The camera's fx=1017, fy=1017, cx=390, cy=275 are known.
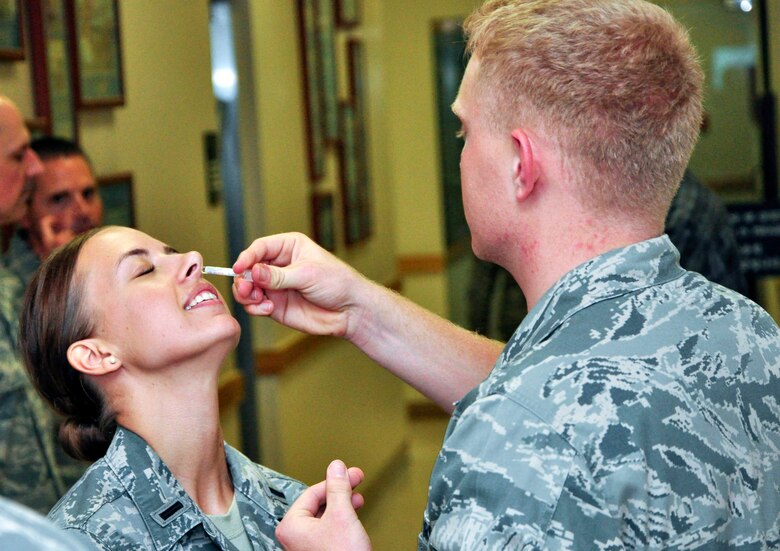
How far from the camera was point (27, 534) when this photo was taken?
597mm

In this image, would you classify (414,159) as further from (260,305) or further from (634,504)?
(634,504)

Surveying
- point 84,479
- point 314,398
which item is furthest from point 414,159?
point 84,479

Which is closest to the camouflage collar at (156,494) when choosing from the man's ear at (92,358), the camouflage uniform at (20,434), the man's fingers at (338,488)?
the man's ear at (92,358)

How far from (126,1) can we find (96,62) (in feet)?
1.14

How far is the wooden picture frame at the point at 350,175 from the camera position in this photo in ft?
18.1

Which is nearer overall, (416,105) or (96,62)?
(96,62)

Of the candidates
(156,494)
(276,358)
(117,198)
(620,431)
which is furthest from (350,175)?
(620,431)

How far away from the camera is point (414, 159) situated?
6965 mm

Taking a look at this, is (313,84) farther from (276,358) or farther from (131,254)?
(131,254)

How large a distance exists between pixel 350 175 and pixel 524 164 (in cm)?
428

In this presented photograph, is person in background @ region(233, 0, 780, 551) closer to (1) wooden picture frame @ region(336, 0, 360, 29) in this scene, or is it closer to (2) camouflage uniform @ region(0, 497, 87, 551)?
(2) camouflage uniform @ region(0, 497, 87, 551)

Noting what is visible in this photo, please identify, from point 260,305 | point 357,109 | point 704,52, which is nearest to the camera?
point 260,305

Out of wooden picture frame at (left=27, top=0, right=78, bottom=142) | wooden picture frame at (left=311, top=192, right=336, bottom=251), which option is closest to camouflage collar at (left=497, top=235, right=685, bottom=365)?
wooden picture frame at (left=27, top=0, right=78, bottom=142)

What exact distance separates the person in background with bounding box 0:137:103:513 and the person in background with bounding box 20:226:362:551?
0.71 metres
